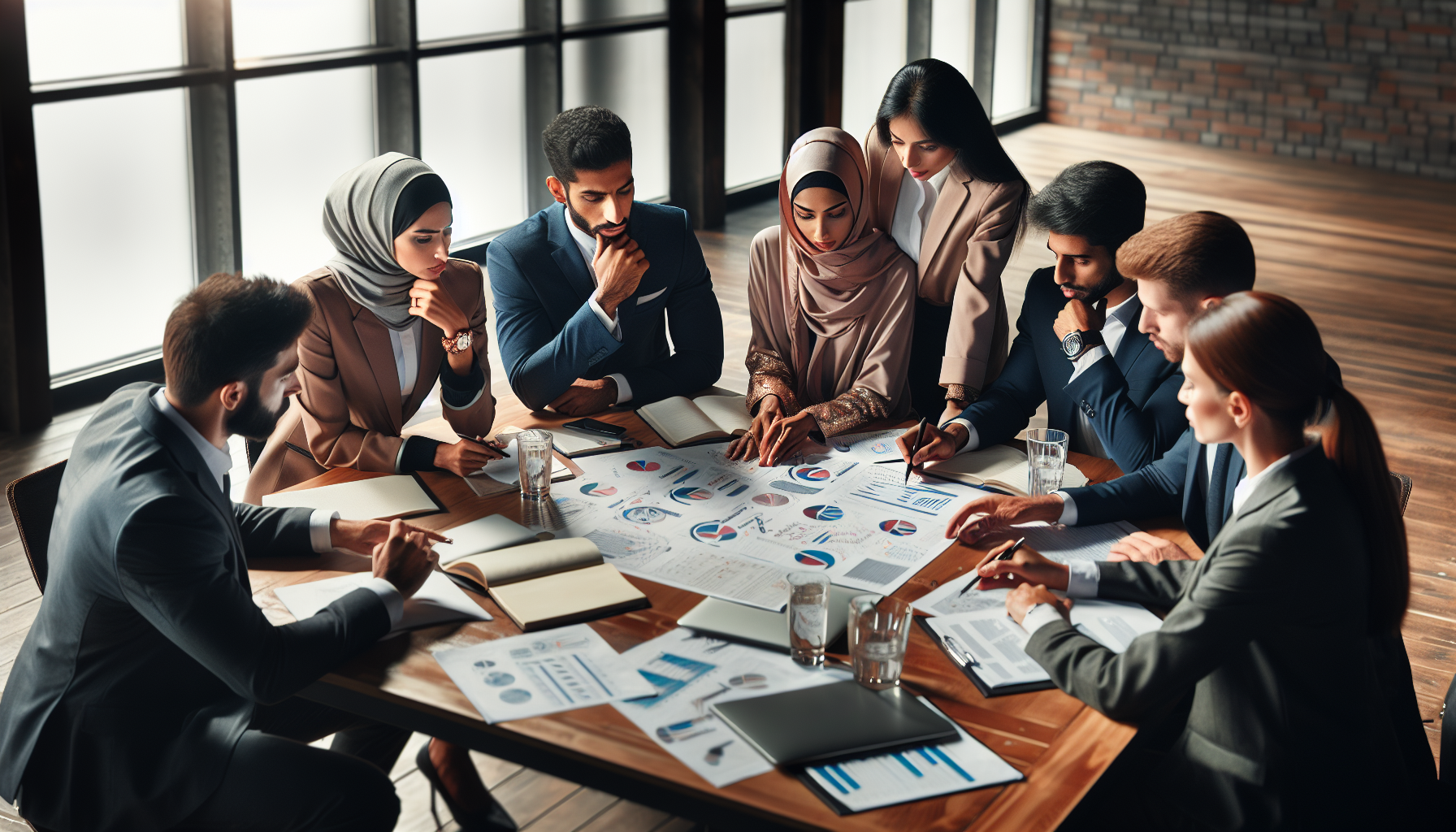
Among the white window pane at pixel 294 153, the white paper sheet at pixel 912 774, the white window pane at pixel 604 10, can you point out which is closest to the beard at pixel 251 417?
the white paper sheet at pixel 912 774

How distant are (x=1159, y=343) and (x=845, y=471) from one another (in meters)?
0.65

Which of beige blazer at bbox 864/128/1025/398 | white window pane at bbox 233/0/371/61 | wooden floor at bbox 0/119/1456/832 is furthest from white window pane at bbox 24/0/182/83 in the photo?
beige blazer at bbox 864/128/1025/398

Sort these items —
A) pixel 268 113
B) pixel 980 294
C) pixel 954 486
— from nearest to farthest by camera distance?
pixel 954 486 < pixel 980 294 < pixel 268 113

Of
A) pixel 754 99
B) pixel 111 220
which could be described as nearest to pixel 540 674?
pixel 111 220

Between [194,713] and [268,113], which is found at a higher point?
[268,113]

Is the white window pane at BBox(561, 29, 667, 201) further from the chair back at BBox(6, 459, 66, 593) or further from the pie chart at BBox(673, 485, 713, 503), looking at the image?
Result: the chair back at BBox(6, 459, 66, 593)

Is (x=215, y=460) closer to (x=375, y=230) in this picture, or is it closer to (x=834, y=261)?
(x=375, y=230)

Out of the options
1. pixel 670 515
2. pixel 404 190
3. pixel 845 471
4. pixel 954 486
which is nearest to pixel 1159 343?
pixel 954 486

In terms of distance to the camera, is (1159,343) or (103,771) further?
(1159,343)

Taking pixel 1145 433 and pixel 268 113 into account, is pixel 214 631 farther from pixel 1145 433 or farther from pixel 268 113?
pixel 268 113

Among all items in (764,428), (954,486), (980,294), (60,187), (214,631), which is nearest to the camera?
(214,631)

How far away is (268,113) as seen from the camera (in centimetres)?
566

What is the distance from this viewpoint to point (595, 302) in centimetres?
295

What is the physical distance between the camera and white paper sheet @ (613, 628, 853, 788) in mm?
1663
